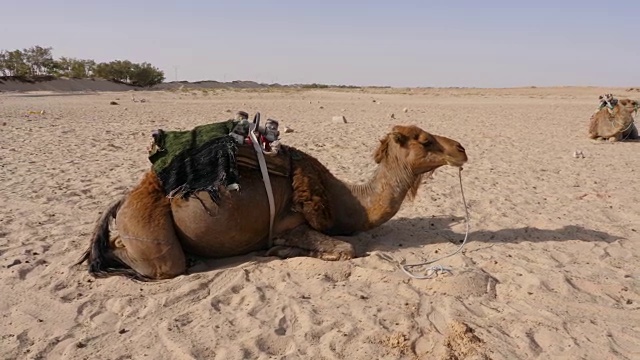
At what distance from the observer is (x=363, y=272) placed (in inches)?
211

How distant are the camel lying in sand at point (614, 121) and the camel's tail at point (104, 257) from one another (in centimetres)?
1445

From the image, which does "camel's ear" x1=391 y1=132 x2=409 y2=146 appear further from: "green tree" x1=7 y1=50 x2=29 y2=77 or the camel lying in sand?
"green tree" x1=7 y1=50 x2=29 y2=77

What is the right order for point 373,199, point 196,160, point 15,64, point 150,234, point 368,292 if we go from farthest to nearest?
1. point 15,64
2. point 373,199
3. point 196,160
4. point 150,234
5. point 368,292

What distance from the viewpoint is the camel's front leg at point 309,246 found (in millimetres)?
5624

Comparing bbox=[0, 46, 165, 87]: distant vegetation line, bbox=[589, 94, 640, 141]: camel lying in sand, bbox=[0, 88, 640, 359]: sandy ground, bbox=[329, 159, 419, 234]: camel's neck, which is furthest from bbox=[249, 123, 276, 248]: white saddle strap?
bbox=[0, 46, 165, 87]: distant vegetation line

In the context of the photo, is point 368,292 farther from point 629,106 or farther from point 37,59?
point 37,59

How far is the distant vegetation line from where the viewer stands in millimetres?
67250

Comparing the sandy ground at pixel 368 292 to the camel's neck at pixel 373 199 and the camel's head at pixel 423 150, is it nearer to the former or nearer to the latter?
the camel's neck at pixel 373 199

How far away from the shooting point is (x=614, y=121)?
16.0 m

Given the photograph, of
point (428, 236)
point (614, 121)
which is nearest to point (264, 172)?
point (428, 236)

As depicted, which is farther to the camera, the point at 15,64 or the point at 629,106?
the point at 15,64

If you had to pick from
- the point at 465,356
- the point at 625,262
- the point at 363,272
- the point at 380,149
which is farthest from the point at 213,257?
the point at 625,262

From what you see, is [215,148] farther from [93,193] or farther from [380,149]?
[93,193]

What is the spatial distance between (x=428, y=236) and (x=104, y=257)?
3506 mm
